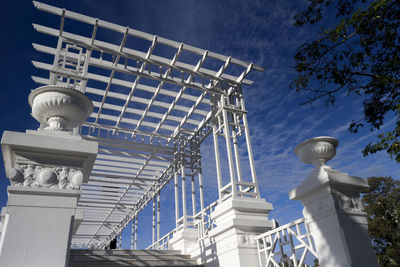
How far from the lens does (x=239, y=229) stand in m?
5.21

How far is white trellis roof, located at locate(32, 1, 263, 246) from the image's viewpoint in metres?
6.79

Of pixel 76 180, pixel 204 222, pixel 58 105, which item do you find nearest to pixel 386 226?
pixel 204 222

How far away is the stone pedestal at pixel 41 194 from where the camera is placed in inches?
102

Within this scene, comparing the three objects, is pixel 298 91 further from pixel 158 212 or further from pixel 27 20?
pixel 158 212

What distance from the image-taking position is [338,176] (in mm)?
3410

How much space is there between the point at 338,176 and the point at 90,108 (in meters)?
3.05

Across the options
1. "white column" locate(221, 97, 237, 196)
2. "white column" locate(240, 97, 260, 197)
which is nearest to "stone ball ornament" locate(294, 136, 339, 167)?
"white column" locate(221, 97, 237, 196)

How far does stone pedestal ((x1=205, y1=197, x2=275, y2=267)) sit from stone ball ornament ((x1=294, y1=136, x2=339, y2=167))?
6.48 feet

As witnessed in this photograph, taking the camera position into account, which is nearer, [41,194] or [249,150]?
[41,194]

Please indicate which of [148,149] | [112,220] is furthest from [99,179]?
[112,220]

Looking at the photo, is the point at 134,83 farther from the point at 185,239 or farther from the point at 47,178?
the point at 47,178

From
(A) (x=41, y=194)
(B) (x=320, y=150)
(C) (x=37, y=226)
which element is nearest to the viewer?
(C) (x=37, y=226)

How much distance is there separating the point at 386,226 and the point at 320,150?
17874 mm

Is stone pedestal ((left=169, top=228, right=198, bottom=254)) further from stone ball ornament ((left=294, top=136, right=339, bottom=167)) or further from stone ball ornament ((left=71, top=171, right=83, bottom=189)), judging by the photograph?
stone ball ornament ((left=71, top=171, right=83, bottom=189))
